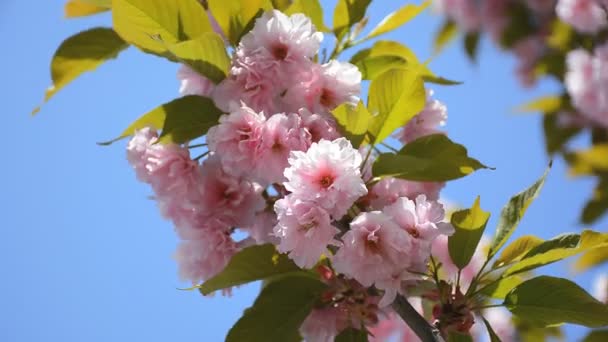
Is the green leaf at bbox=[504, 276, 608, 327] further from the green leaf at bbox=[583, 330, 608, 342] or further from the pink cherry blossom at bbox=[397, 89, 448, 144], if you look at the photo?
the green leaf at bbox=[583, 330, 608, 342]

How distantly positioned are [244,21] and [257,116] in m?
0.21

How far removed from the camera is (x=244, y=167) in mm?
923

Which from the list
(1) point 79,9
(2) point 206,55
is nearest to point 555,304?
(2) point 206,55

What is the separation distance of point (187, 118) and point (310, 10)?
28cm

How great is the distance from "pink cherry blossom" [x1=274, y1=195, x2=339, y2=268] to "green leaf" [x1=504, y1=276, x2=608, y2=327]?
311 mm

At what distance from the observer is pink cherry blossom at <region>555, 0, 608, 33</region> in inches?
98.4

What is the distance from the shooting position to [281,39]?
0.94m

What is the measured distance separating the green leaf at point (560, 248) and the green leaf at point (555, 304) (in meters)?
0.03

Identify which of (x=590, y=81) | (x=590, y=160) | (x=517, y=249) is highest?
(x=590, y=81)

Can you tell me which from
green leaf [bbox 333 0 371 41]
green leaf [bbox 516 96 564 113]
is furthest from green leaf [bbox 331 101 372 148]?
green leaf [bbox 516 96 564 113]

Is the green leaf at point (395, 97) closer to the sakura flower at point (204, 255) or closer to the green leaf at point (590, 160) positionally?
the sakura flower at point (204, 255)

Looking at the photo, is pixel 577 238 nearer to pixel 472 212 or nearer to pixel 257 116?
pixel 472 212

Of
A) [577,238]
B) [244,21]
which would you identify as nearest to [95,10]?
[244,21]

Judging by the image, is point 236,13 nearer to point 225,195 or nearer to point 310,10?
point 310,10
